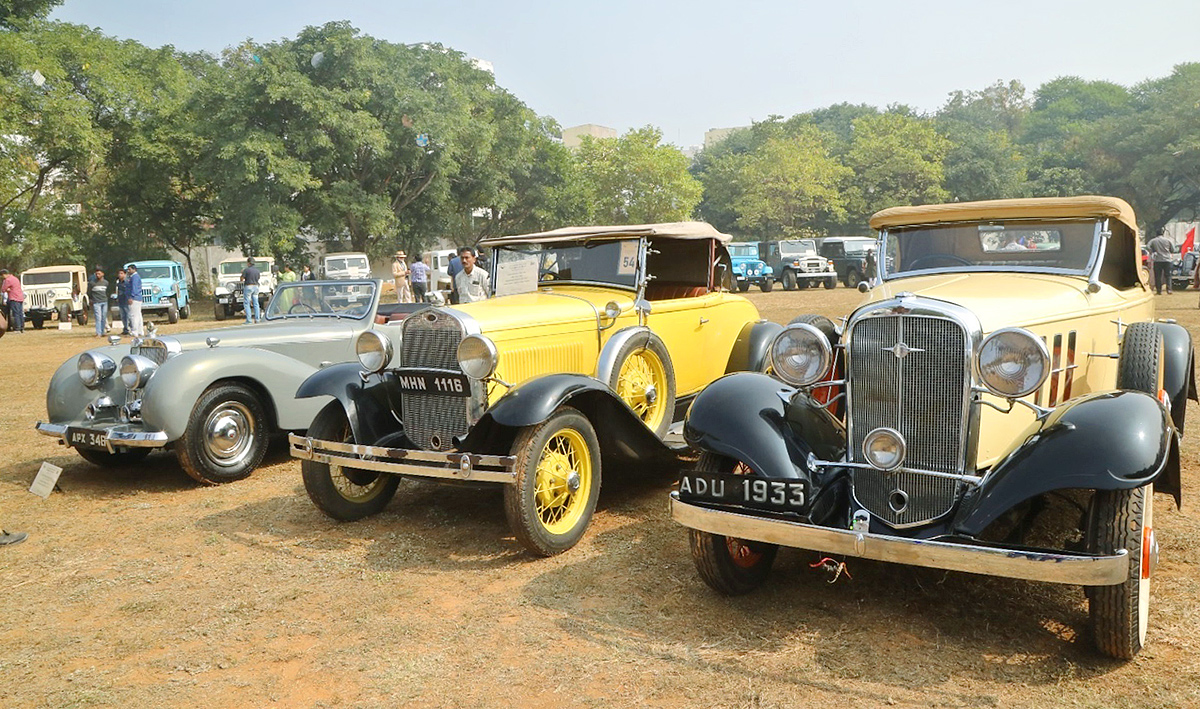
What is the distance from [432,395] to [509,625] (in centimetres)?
175

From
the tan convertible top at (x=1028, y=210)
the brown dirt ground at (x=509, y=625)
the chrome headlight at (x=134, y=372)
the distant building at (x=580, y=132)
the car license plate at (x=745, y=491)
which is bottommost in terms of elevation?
the brown dirt ground at (x=509, y=625)

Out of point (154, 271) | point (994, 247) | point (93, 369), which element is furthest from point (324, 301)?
point (154, 271)

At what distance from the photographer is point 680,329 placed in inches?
251

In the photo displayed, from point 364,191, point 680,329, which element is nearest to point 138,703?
point 680,329

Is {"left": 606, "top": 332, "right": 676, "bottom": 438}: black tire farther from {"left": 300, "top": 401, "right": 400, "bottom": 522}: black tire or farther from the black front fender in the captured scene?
{"left": 300, "top": 401, "right": 400, "bottom": 522}: black tire

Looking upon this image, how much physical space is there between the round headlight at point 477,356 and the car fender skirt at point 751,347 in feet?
7.73

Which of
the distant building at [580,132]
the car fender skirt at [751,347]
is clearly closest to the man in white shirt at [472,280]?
the car fender skirt at [751,347]

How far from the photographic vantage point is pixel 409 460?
481 cm

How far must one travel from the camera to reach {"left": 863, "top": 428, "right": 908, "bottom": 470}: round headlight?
3.53m

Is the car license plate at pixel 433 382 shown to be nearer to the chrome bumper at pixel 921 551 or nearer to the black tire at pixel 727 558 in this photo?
the black tire at pixel 727 558

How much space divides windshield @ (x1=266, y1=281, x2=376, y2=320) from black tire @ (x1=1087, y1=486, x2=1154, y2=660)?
6.31 metres

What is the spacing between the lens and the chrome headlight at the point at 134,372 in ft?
21.9

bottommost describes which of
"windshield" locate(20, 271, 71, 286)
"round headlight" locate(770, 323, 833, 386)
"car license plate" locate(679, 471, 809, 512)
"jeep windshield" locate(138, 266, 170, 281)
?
"car license plate" locate(679, 471, 809, 512)

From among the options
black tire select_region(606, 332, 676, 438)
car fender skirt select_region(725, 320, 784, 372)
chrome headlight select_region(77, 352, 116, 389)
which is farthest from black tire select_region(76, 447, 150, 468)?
car fender skirt select_region(725, 320, 784, 372)
